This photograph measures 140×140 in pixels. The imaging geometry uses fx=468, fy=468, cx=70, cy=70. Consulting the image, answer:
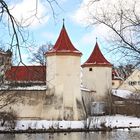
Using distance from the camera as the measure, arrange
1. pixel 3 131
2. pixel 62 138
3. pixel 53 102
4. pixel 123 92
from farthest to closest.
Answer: pixel 123 92 < pixel 53 102 < pixel 3 131 < pixel 62 138

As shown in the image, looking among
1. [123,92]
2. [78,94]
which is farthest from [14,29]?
[123,92]

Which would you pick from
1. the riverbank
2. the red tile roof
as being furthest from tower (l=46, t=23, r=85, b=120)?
the red tile roof

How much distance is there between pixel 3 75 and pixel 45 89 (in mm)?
11626

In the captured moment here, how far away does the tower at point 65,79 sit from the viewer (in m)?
33.7

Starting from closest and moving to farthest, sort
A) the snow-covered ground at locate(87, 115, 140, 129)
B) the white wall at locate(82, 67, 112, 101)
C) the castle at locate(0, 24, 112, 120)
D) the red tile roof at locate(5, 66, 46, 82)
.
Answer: the red tile roof at locate(5, 66, 46, 82)
the snow-covered ground at locate(87, 115, 140, 129)
the castle at locate(0, 24, 112, 120)
the white wall at locate(82, 67, 112, 101)

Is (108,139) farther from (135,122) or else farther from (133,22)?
(133,22)

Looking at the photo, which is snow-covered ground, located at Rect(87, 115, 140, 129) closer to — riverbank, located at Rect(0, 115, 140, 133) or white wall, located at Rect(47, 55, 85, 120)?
riverbank, located at Rect(0, 115, 140, 133)

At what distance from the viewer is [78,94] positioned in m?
34.6

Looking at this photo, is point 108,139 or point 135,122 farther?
point 135,122

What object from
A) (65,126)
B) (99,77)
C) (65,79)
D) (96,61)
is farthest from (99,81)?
(65,126)

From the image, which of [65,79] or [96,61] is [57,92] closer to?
[65,79]

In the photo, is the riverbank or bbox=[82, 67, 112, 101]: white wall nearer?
the riverbank

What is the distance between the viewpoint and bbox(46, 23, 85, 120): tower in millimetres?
33650

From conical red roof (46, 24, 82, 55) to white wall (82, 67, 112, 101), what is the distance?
21.0 ft
